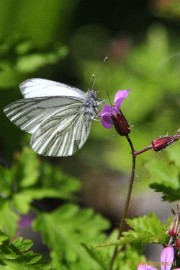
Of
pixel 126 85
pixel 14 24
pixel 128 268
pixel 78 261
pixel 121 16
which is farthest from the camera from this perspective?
pixel 121 16

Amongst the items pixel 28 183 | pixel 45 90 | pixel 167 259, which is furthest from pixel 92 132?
pixel 167 259

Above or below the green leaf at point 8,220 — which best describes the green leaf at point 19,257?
below

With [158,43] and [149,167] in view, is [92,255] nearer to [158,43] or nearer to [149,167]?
[149,167]

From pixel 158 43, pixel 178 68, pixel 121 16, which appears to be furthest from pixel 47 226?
pixel 121 16

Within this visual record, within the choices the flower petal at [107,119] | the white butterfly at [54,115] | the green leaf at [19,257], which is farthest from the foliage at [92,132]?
the white butterfly at [54,115]

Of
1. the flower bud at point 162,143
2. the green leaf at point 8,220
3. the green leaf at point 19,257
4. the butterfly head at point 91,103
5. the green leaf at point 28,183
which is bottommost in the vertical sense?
the green leaf at point 19,257

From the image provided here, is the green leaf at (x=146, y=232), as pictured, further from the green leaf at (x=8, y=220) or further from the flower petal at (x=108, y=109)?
the green leaf at (x=8, y=220)

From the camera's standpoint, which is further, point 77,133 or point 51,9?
point 51,9
